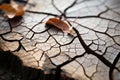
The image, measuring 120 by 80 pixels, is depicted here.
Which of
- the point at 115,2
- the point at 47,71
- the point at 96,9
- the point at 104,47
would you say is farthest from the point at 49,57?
the point at 115,2

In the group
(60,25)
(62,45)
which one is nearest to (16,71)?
(62,45)

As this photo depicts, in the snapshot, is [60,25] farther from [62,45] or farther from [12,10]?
[12,10]

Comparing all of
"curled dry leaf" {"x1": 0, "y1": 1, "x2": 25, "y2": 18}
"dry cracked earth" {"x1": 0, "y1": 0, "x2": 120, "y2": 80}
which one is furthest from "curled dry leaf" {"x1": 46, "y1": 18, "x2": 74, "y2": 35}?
"curled dry leaf" {"x1": 0, "y1": 1, "x2": 25, "y2": 18}

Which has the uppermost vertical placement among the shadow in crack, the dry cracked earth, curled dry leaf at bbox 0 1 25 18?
curled dry leaf at bbox 0 1 25 18

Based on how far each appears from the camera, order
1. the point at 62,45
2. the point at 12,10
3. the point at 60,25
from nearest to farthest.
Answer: the point at 62,45 < the point at 60,25 < the point at 12,10

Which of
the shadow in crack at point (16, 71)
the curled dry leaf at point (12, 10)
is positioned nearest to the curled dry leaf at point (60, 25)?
the curled dry leaf at point (12, 10)

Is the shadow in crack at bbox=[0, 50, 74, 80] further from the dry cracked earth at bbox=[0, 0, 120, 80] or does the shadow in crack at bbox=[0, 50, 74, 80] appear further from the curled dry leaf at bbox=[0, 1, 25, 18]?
the curled dry leaf at bbox=[0, 1, 25, 18]
